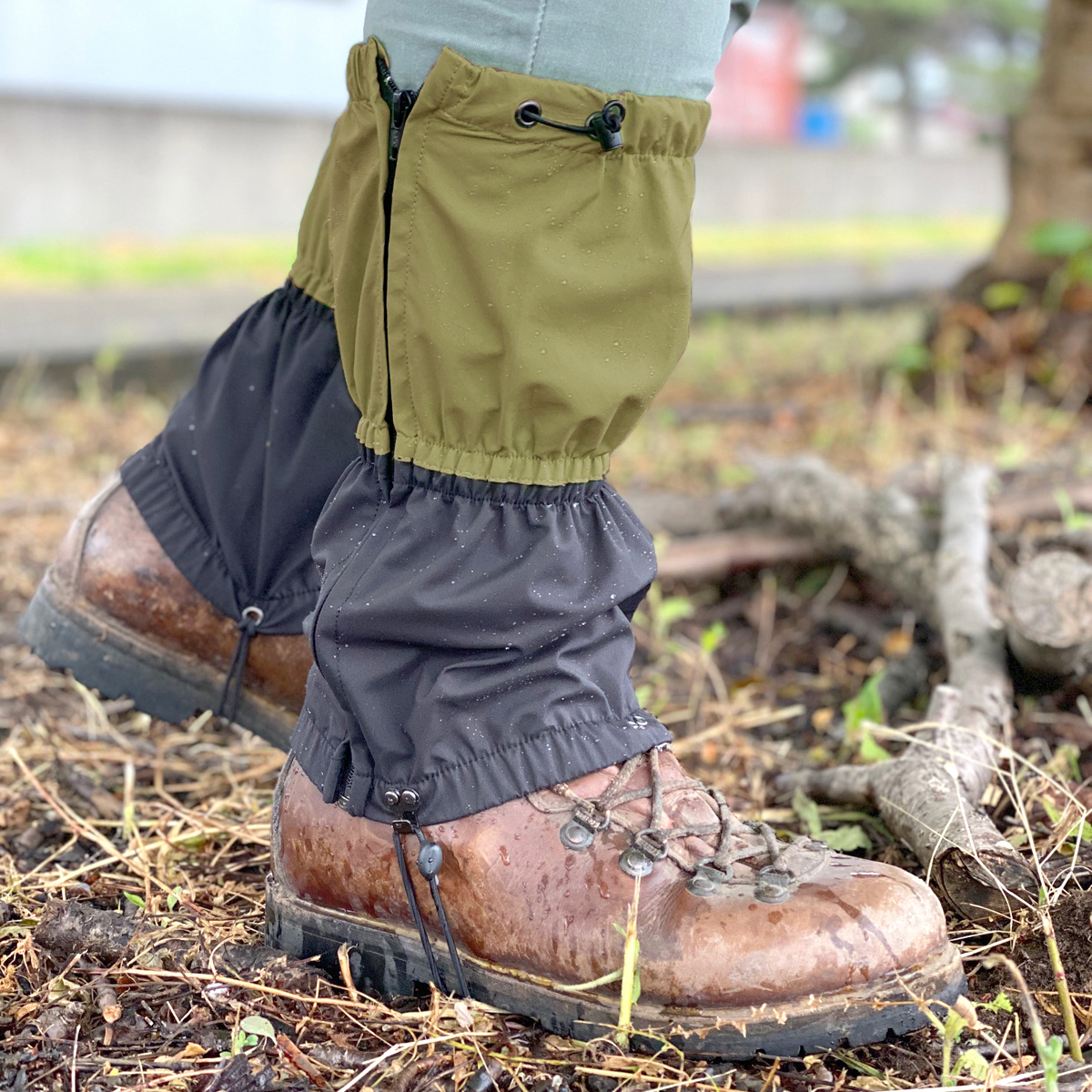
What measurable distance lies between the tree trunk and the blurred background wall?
252 millimetres

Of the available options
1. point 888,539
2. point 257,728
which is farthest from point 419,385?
point 888,539

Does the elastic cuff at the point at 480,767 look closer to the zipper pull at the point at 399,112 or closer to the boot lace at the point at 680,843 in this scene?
the boot lace at the point at 680,843

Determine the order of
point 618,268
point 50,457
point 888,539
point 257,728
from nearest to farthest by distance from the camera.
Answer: point 618,268, point 257,728, point 888,539, point 50,457

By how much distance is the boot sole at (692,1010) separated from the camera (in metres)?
1.04

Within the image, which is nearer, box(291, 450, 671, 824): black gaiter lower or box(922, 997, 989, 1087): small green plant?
box(922, 997, 989, 1087): small green plant

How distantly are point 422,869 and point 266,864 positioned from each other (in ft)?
1.15

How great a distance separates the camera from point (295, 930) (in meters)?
1.19

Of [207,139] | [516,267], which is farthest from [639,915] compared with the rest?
[207,139]

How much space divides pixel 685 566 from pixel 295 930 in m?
1.24

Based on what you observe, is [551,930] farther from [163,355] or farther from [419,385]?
[163,355]

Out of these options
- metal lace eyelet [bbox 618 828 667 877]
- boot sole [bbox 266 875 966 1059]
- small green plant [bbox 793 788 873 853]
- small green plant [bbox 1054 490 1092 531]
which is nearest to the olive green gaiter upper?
metal lace eyelet [bbox 618 828 667 877]

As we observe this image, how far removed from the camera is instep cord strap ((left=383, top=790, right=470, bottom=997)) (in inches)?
43.8

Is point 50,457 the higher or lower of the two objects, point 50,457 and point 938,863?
the lower

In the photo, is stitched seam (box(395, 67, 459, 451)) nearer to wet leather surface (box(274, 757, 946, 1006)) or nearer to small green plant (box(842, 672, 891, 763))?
wet leather surface (box(274, 757, 946, 1006))
